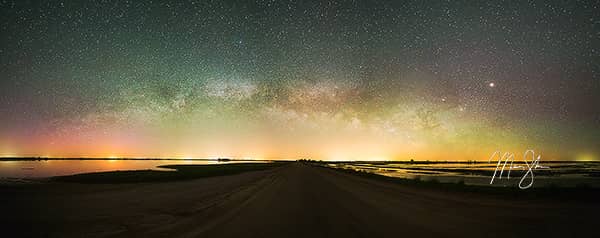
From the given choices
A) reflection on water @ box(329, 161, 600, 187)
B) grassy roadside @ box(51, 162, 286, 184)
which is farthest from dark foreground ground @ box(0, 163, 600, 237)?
grassy roadside @ box(51, 162, 286, 184)

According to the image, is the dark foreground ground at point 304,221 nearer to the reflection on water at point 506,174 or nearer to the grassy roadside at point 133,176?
the reflection on water at point 506,174

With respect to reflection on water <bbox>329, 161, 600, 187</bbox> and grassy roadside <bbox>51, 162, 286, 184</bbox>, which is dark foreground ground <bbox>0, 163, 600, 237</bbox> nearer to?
reflection on water <bbox>329, 161, 600, 187</bbox>

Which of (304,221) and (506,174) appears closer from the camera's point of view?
(304,221)

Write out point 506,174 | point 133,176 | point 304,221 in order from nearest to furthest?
point 304,221, point 133,176, point 506,174

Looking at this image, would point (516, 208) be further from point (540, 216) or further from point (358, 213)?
point (358, 213)

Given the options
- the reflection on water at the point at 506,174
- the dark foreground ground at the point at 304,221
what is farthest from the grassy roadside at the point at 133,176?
the reflection on water at the point at 506,174

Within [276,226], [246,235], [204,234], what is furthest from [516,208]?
[204,234]

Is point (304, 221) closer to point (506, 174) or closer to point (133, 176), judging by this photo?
A: point (133, 176)

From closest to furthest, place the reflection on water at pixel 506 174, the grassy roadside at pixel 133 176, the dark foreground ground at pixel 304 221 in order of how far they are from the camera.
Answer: the dark foreground ground at pixel 304 221
the grassy roadside at pixel 133 176
the reflection on water at pixel 506 174

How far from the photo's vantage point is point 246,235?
7469 millimetres

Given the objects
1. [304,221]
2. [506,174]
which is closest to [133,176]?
[304,221]

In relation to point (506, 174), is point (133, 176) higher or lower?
higher

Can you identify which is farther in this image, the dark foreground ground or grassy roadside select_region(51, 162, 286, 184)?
grassy roadside select_region(51, 162, 286, 184)

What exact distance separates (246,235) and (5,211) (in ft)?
35.1
